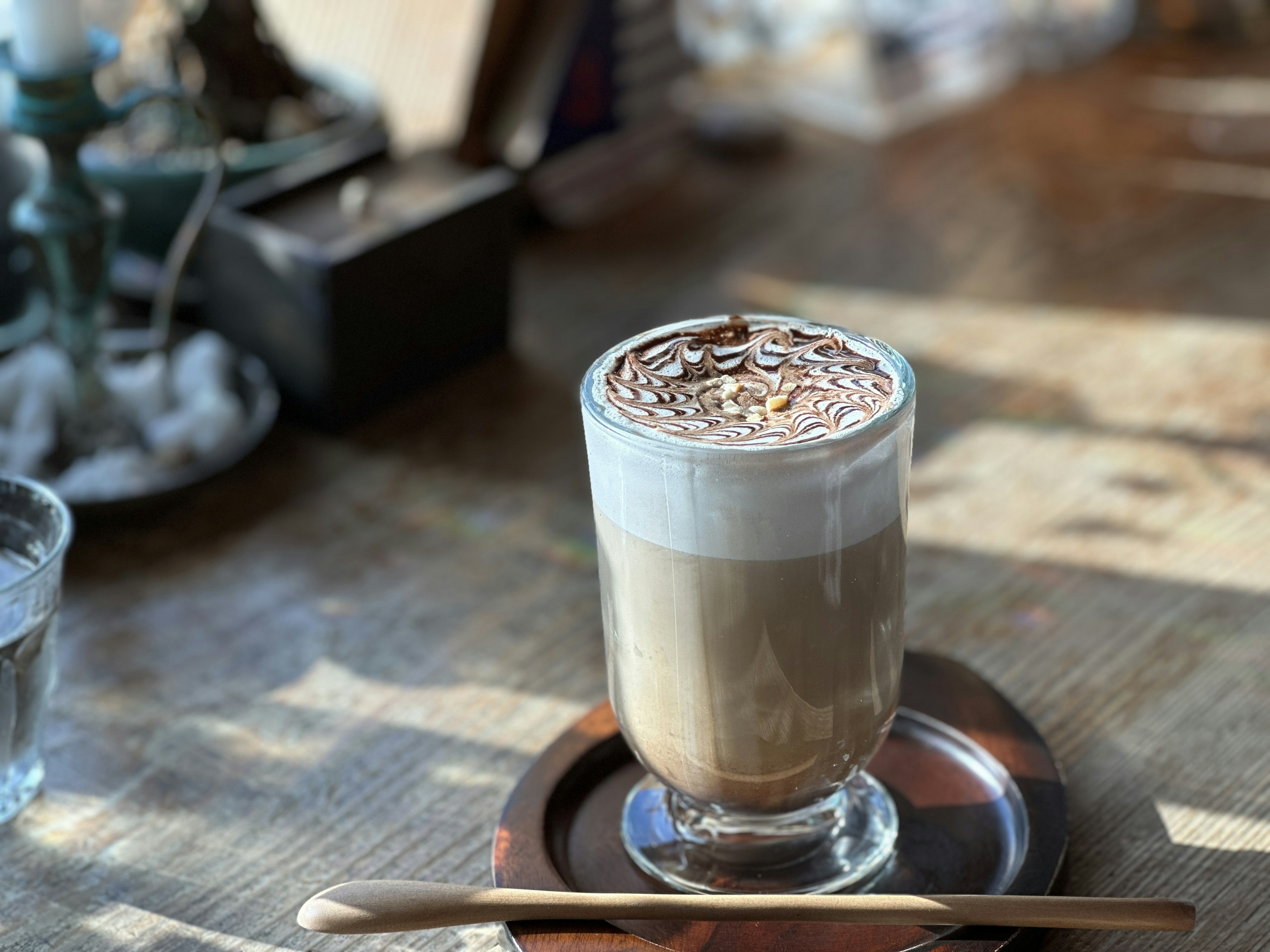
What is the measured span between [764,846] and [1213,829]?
22cm

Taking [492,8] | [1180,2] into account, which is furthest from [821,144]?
[1180,2]

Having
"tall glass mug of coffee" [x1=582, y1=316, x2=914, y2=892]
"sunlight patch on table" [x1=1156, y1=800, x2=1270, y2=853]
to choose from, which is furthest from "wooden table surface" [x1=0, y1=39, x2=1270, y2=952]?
"tall glass mug of coffee" [x1=582, y1=316, x2=914, y2=892]

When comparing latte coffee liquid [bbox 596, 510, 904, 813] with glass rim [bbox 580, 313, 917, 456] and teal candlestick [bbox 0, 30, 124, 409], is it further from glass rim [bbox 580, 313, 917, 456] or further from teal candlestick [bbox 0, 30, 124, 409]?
teal candlestick [bbox 0, 30, 124, 409]

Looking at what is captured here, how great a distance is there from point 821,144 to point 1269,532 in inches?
30.9

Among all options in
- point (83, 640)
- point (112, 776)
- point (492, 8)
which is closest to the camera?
point (112, 776)

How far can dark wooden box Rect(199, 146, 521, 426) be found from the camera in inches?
40.9

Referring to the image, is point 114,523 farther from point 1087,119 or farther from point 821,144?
point 1087,119

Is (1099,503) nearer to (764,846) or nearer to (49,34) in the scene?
(764,846)

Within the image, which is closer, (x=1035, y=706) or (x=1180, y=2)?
(x=1035, y=706)

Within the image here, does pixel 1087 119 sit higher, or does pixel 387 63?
pixel 387 63

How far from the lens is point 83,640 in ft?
2.76

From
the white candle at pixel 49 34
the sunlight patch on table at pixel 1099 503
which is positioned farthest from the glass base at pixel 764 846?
the white candle at pixel 49 34

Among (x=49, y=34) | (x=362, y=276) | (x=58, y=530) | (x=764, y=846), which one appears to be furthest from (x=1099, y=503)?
(x=49, y=34)

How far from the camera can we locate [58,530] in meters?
0.71
